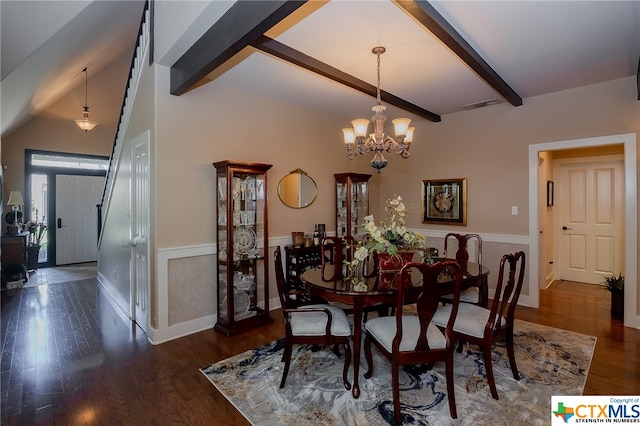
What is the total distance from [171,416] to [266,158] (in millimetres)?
2803

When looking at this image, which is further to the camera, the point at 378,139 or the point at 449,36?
the point at 378,139

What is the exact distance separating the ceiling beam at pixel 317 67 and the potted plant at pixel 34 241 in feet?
20.9

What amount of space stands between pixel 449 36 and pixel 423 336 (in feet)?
7.13

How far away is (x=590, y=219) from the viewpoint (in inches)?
201

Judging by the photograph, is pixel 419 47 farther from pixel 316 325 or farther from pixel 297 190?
pixel 316 325

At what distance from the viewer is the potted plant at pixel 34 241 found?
5.99 meters

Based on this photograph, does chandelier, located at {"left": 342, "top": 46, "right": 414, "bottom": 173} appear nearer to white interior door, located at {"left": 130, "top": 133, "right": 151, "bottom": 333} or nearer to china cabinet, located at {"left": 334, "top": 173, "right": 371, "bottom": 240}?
china cabinet, located at {"left": 334, "top": 173, "right": 371, "bottom": 240}

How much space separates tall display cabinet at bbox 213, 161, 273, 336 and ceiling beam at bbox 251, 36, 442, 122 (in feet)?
3.67

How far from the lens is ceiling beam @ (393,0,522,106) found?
2.04 m

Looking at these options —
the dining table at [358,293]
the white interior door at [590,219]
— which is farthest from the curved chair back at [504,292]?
the white interior door at [590,219]

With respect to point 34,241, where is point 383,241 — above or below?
above

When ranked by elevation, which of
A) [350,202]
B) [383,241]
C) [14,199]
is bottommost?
[383,241]

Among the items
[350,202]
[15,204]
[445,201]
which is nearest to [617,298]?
[445,201]

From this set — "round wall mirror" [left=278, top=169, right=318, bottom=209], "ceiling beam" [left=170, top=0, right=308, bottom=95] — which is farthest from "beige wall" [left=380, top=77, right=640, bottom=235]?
"ceiling beam" [left=170, top=0, right=308, bottom=95]
